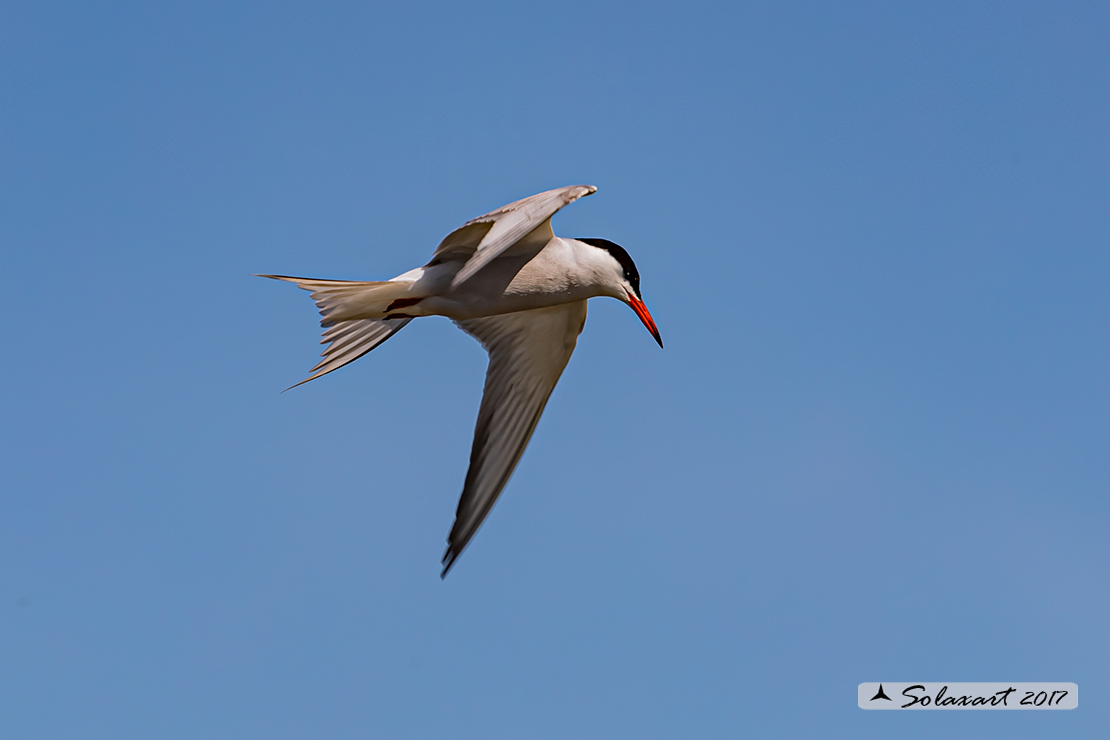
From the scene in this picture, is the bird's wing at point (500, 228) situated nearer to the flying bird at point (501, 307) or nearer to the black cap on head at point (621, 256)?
the flying bird at point (501, 307)

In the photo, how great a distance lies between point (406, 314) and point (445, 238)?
790 mm

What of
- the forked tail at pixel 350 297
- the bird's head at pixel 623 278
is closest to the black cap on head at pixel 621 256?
the bird's head at pixel 623 278

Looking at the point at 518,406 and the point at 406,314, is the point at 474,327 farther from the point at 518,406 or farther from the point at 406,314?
the point at 406,314

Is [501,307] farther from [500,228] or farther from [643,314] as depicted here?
[500,228]

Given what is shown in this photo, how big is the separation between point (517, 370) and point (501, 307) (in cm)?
147

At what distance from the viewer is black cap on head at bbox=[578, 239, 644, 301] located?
8.42 m

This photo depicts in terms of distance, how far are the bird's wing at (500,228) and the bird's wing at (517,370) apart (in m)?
1.55

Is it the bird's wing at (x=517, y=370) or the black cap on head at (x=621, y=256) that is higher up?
the black cap on head at (x=621, y=256)

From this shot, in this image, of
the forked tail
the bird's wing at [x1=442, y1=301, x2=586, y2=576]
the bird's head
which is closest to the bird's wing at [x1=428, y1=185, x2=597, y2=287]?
the forked tail

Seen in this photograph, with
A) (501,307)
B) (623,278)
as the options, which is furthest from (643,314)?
(501,307)

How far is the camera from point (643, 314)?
8.51 metres

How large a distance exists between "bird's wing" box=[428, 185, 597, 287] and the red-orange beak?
1.00 m

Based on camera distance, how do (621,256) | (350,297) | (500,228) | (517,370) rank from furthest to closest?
(517,370) < (621,256) < (350,297) < (500,228)

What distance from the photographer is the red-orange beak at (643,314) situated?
27.8ft
